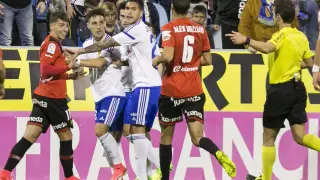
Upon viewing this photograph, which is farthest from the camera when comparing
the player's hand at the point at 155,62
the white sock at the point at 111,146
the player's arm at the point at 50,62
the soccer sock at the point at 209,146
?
the white sock at the point at 111,146

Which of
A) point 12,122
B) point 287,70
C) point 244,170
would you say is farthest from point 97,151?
point 287,70

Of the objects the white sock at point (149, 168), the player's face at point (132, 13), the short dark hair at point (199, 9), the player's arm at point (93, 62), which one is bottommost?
the white sock at point (149, 168)

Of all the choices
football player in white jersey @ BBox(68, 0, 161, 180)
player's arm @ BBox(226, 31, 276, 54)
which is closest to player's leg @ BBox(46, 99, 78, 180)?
football player in white jersey @ BBox(68, 0, 161, 180)

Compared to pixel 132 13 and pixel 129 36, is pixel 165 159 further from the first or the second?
pixel 132 13

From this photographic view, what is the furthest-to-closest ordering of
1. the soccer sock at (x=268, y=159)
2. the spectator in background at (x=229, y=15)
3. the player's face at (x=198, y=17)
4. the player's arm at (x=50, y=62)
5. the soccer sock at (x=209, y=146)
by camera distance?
the spectator in background at (x=229, y=15) → the player's face at (x=198, y=17) → the player's arm at (x=50, y=62) → the soccer sock at (x=268, y=159) → the soccer sock at (x=209, y=146)

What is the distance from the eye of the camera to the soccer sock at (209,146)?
1061 centimetres

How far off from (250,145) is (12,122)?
3145 mm

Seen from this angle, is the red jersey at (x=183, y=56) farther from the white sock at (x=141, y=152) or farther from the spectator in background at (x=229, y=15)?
the spectator in background at (x=229, y=15)

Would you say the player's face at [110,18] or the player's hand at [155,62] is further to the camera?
the player's face at [110,18]

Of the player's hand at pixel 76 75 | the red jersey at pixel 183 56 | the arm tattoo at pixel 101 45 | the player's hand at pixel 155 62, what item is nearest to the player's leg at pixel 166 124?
the red jersey at pixel 183 56

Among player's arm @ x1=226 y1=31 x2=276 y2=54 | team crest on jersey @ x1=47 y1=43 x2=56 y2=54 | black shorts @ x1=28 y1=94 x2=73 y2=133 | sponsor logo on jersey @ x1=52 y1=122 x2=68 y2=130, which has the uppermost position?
player's arm @ x1=226 y1=31 x2=276 y2=54

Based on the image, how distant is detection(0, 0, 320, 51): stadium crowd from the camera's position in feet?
43.1

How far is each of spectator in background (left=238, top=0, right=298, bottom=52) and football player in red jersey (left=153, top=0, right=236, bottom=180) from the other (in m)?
2.12

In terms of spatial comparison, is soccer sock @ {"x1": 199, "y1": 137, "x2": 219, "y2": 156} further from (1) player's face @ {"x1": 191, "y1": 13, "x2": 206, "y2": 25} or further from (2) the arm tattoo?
A: (1) player's face @ {"x1": 191, "y1": 13, "x2": 206, "y2": 25}
